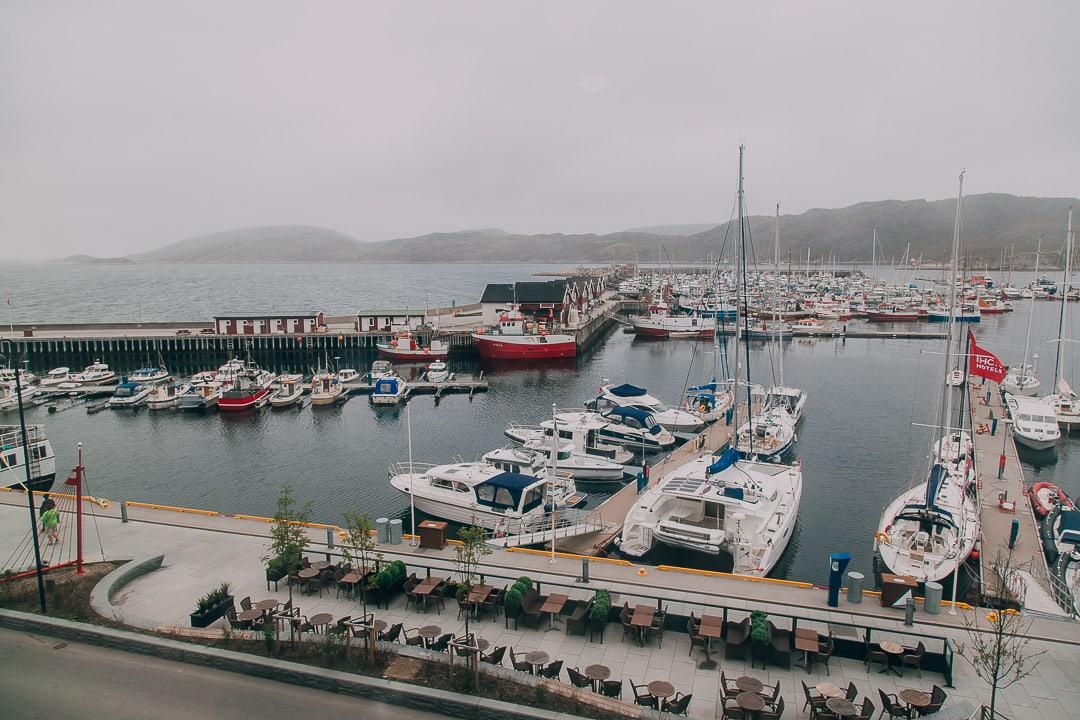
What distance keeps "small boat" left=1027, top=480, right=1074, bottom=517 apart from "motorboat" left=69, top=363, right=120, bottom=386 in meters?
58.8

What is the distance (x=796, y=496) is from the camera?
75.4ft

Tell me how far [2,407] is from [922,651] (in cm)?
5463

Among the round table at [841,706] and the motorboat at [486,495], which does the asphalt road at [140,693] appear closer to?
the round table at [841,706]

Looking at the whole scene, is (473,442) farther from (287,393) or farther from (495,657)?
(495,657)

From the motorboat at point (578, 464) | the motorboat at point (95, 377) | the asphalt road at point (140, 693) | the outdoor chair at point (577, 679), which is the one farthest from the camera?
the motorboat at point (95, 377)

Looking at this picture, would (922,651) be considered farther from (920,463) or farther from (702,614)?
(920,463)

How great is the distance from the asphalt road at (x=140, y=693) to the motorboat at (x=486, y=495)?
1070 centimetres

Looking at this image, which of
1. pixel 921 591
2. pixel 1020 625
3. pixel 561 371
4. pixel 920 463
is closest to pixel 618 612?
pixel 1020 625

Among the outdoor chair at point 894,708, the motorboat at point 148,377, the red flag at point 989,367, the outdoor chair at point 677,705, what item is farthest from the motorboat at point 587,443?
the motorboat at point 148,377

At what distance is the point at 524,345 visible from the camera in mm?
64750

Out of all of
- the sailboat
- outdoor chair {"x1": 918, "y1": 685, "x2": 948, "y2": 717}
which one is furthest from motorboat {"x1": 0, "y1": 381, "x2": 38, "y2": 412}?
outdoor chair {"x1": 918, "y1": 685, "x2": 948, "y2": 717}

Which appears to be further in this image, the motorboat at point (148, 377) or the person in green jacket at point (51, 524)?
the motorboat at point (148, 377)

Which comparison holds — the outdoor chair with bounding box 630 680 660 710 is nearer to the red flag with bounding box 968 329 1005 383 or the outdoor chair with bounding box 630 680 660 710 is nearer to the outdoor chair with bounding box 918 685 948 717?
the outdoor chair with bounding box 918 685 948 717

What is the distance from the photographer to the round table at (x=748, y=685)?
9969mm
